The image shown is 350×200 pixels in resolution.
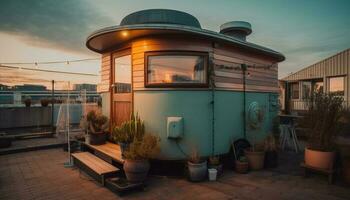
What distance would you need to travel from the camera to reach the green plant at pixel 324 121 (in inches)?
170

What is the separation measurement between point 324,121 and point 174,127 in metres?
3.11

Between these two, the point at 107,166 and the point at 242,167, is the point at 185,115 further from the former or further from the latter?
the point at 107,166

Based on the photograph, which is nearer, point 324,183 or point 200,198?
point 200,198

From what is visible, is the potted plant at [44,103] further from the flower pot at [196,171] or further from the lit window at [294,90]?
the lit window at [294,90]

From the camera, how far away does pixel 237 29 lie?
688 cm

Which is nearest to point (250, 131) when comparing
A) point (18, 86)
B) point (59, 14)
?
point (59, 14)

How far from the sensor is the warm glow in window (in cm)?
457

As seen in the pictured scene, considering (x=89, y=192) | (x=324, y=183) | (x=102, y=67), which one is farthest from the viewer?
(x=102, y=67)

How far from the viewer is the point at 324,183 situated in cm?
415

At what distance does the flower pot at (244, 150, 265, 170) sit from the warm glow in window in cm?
209

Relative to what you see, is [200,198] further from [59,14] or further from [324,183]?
[59,14]

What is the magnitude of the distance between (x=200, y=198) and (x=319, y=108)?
10.6 ft

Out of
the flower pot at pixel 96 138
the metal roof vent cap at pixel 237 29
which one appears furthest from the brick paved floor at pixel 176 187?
the metal roof vent cap at pixel 237 29

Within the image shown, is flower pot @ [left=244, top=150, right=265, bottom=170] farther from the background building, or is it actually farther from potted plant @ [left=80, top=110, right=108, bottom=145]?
the background building
